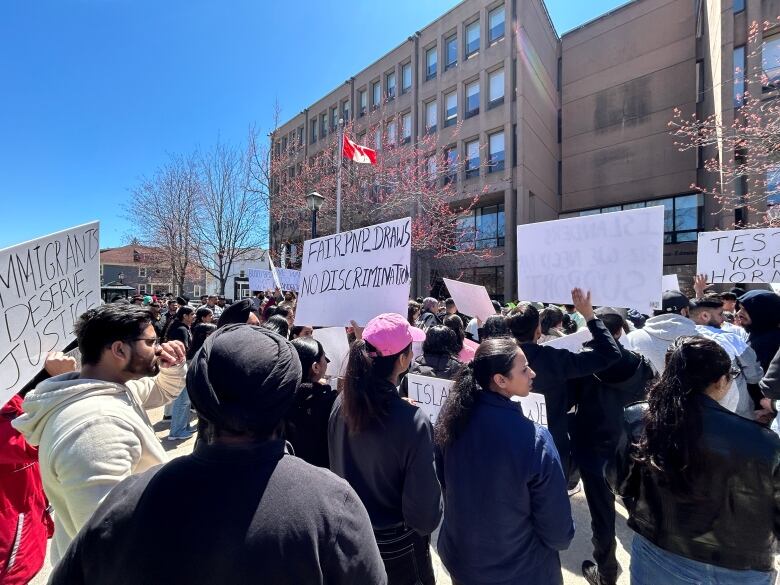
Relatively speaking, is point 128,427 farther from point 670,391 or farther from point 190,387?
point 670,391

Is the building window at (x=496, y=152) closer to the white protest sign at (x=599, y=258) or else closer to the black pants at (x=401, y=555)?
the white protest sign at (x=599, y=258)

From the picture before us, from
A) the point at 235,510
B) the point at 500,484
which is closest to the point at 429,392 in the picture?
the point at 500,484

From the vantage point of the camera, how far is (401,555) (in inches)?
78.4

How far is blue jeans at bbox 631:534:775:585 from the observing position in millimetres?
1623

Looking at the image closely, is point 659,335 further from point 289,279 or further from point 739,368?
point 289,279

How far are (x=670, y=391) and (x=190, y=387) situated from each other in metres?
1.80

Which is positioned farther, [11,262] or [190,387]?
[11,262]

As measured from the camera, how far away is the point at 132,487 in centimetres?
97

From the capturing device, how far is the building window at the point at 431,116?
24328 mm

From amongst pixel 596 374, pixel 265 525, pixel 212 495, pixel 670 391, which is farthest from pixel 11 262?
pixel 596 374

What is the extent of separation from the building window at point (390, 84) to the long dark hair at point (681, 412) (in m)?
27.4

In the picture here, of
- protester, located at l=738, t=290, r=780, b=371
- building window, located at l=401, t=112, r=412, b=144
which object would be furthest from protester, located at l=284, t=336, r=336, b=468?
building window, located at l=401, t=112, r=412, b=144

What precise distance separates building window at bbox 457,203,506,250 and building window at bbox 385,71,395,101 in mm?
9498

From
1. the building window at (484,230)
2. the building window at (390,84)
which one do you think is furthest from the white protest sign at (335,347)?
the building window at (390,84)
